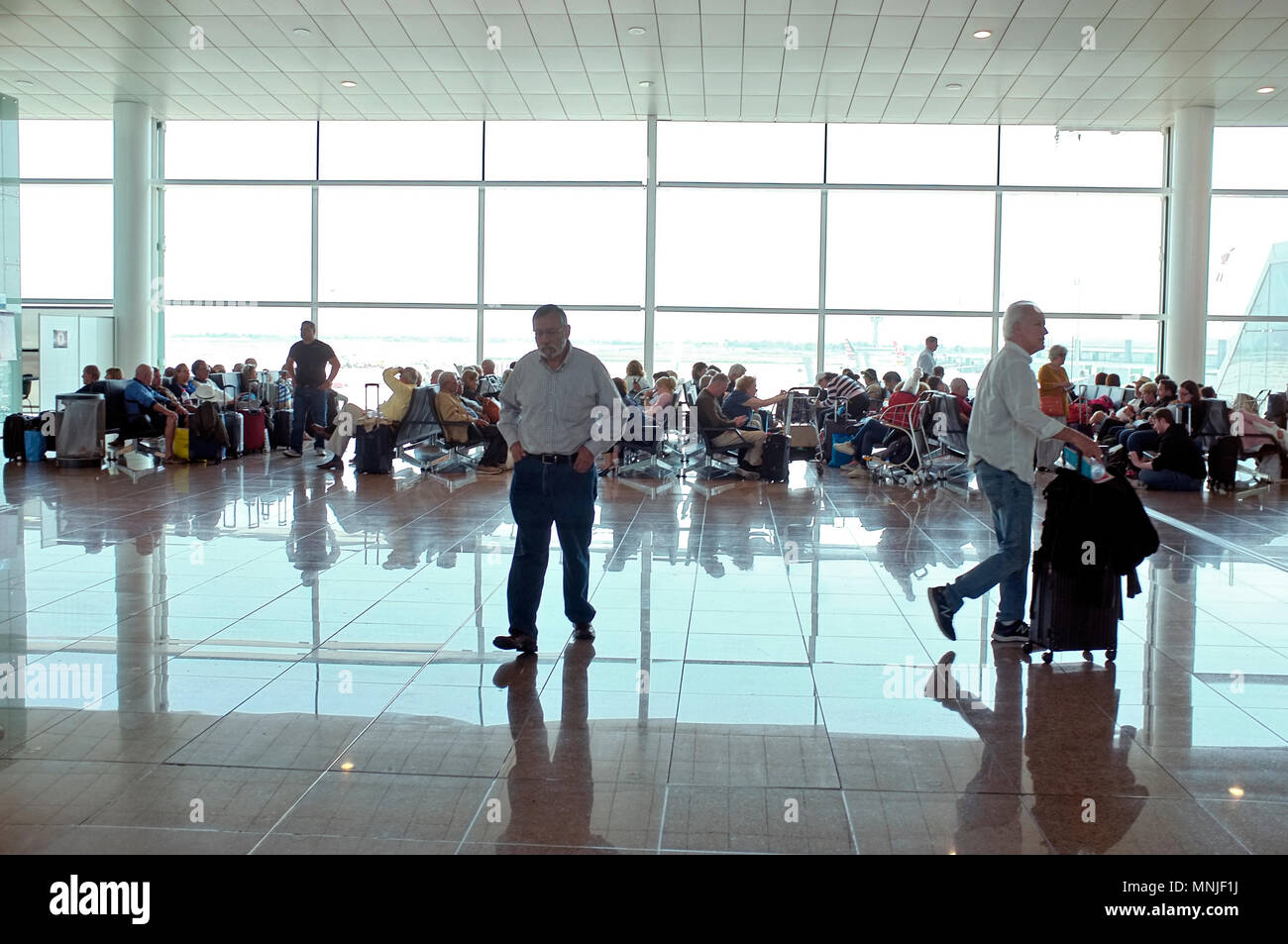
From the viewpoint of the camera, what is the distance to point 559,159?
1852cm

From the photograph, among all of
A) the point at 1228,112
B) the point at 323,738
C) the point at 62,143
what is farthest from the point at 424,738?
the point at 62,143

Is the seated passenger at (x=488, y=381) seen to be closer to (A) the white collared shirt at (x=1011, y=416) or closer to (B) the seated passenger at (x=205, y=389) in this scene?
(B) the seated passenger at (x=205, y=389)

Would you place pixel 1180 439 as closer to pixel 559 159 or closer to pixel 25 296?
pixel 559 159

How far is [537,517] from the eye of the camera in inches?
202

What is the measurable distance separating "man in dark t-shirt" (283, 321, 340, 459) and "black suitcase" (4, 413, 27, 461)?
2.71 meters

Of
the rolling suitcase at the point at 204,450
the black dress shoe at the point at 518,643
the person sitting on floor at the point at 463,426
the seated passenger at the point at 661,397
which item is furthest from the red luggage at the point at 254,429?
the black dress shoe at the point at 518,643

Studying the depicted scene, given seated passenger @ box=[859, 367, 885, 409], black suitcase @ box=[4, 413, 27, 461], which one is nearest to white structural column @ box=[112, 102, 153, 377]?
black suitcase @ box=[4, 413, 27, 461]

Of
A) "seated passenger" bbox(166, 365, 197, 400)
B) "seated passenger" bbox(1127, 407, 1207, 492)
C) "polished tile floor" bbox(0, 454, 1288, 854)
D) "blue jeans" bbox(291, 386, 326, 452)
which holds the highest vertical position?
"seated passenger" bbox(166, 365, 197, 400)

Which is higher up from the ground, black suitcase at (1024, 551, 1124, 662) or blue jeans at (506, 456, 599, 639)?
blue jeans at (506, 456, 599, 639)

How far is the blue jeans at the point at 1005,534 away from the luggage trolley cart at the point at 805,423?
7254mm

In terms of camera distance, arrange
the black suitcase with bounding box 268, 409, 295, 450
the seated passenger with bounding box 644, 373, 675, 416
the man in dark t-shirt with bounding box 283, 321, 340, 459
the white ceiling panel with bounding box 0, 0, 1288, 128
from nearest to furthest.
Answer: the seated passenger with bounding box 644, 373, 675, 416 < the white ceiling panel with bounding box 0, 0, 1288, 128 < the man in dark t-shirt with bounding box 283, 321, 340, 459 < the black suitcase with bounding box 268, 409, 295, 450

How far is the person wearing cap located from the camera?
507 cm

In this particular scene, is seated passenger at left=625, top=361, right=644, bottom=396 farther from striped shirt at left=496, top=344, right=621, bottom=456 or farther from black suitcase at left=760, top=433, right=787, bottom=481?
striped shirt at left=496, top=344, right=621, bottom=456
